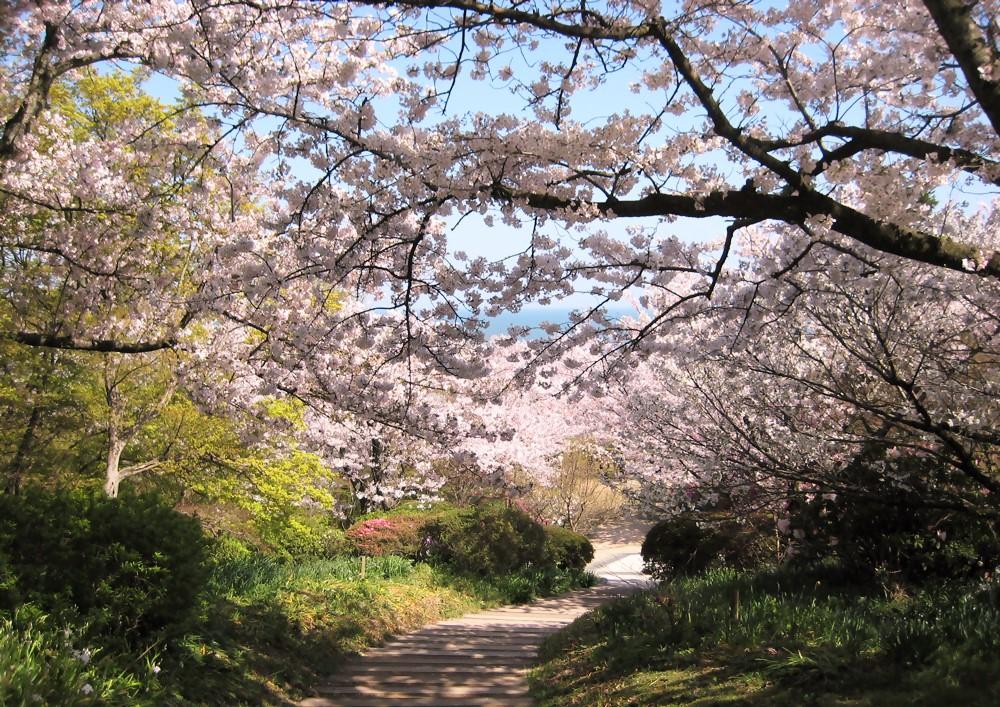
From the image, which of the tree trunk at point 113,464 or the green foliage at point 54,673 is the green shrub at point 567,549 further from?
the green foliage at point 54,673

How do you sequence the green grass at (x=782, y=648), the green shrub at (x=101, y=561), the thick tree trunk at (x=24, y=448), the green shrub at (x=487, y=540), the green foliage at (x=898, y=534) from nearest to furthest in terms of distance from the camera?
the green grass at (x=782, y=648)
the green shrub at (x=101, y=561)
the green foliage at (x=898, y=534)
the thick tree trunk at (x=24, y=448)
the green shrub at (x=487, y=540)

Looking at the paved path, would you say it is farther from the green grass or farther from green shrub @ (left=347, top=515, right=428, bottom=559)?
green shrub @ (left=347, top=515, right=428, bottom=559)

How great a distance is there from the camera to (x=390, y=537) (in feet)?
45.5

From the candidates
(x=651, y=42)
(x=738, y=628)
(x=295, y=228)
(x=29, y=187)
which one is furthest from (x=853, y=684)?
(x=29, y=187)

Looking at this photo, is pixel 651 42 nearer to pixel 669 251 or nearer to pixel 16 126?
pixel 669 251

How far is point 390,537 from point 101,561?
30.5ft

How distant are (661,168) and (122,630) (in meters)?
4.77

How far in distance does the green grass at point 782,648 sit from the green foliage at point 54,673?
3.38 m

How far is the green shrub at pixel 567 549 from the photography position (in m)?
17.9

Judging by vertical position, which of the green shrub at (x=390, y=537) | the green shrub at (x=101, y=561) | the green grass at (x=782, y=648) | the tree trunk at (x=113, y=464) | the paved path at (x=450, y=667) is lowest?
the paved path at (x=450, y=667)

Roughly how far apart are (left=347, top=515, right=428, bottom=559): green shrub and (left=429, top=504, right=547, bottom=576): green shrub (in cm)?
30

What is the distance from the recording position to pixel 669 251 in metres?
6.07

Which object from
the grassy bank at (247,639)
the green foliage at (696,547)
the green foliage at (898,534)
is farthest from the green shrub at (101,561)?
the green foliage at (696,547)

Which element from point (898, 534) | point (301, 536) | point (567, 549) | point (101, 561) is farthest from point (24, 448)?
point (567, 549)
